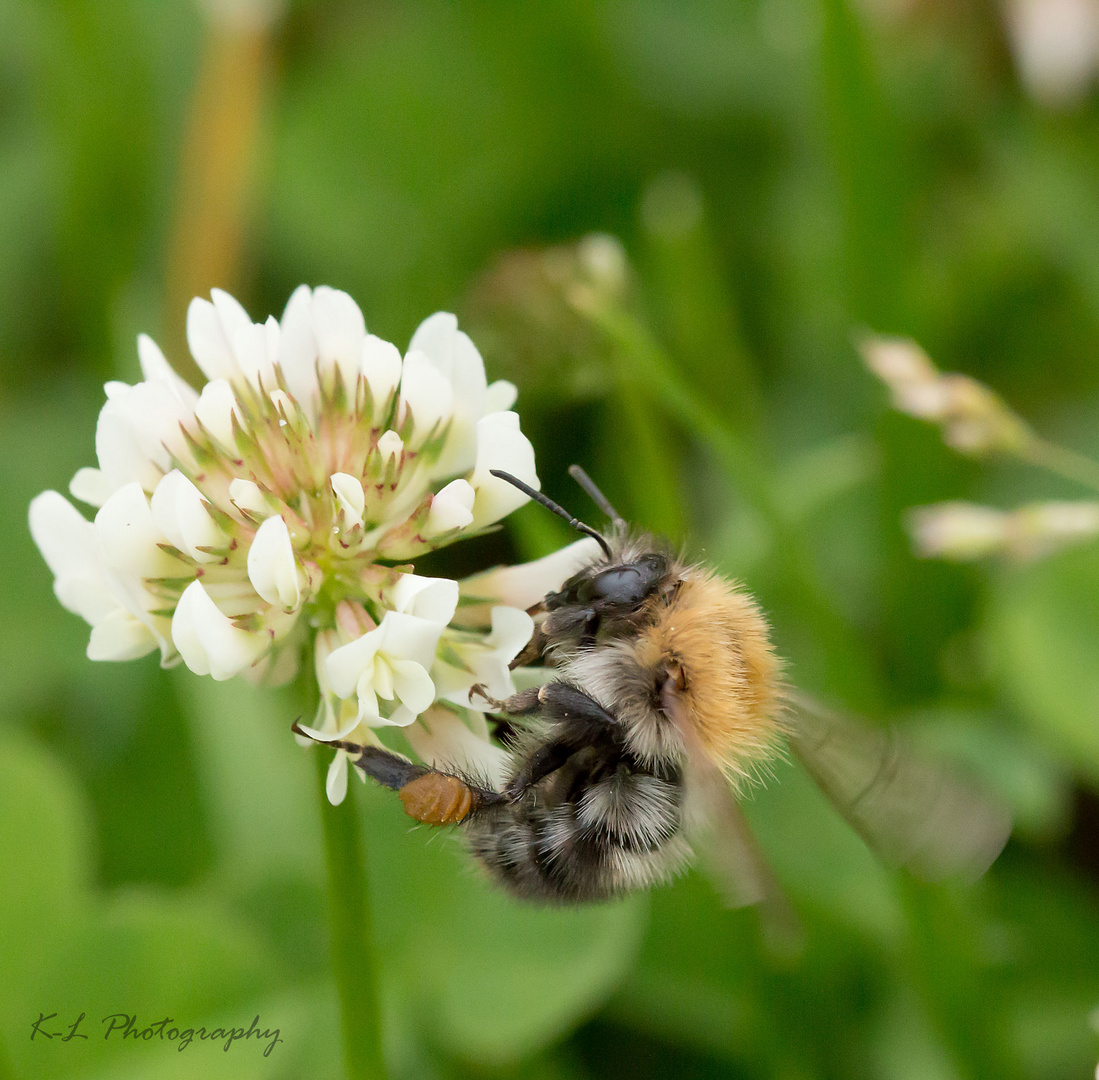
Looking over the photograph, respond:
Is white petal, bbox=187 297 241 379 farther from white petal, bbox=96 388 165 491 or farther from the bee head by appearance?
the bee head

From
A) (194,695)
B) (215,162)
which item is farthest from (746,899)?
(215,162)

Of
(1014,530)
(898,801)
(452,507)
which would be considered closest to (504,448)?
(452,507)

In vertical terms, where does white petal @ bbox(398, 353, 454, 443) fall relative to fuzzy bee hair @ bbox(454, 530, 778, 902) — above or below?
above

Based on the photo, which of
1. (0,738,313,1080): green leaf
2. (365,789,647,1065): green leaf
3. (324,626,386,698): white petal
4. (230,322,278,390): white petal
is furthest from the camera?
(365,789,647,1065): green leaf

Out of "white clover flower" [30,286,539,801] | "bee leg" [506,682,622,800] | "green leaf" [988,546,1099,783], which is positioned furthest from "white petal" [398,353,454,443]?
"green leaf" [988,546,1099,783]

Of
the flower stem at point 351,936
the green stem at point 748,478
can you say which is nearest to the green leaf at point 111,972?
the flower stem at point 351,936

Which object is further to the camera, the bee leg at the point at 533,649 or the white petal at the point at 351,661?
the bee leg at the point at 533,649

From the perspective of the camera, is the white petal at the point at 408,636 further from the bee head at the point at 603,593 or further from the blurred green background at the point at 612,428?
the blurred green background at the point at 612,428
